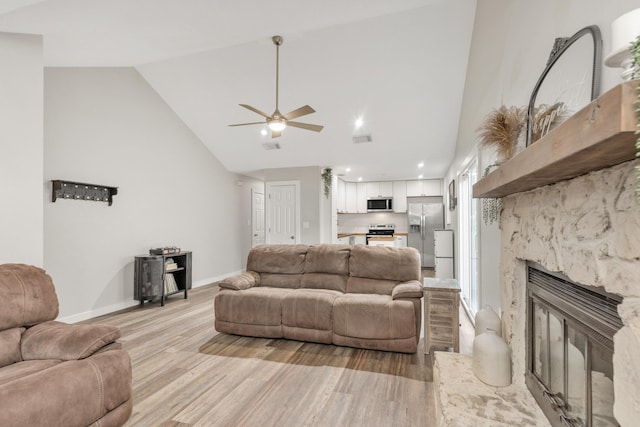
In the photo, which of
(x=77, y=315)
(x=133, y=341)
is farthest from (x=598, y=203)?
(x=77, y=315)

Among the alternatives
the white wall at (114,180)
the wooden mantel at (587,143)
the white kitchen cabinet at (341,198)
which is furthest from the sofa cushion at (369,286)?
the white kitchen cabinet at (341,198)

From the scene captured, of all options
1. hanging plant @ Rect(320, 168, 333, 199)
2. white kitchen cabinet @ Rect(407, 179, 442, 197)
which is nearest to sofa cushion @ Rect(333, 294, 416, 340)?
hanging plant @ Rect(320, 168, 333, 199)

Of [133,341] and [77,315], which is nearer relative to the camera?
[133,341]

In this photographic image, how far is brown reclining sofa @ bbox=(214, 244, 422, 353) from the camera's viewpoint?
2.94 metres

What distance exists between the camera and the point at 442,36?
367cm

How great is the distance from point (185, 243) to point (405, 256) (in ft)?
13.2

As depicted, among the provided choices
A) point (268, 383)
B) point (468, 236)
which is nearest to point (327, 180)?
point (468, 236)

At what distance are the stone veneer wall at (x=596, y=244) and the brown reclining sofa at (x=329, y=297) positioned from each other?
49.1 inches

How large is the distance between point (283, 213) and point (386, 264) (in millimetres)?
3738

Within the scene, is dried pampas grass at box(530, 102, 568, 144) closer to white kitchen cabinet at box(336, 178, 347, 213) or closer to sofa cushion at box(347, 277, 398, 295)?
sofa cushion at box(347, 277, 398, 295)

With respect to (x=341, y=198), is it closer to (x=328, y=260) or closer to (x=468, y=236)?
(x=468, y=236)

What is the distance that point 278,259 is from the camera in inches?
155

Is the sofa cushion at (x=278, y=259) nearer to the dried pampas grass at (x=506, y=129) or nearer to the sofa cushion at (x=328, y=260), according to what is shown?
the sofa cushion at (x=328, y=260)

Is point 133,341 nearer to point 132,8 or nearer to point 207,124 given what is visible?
point 132,8
